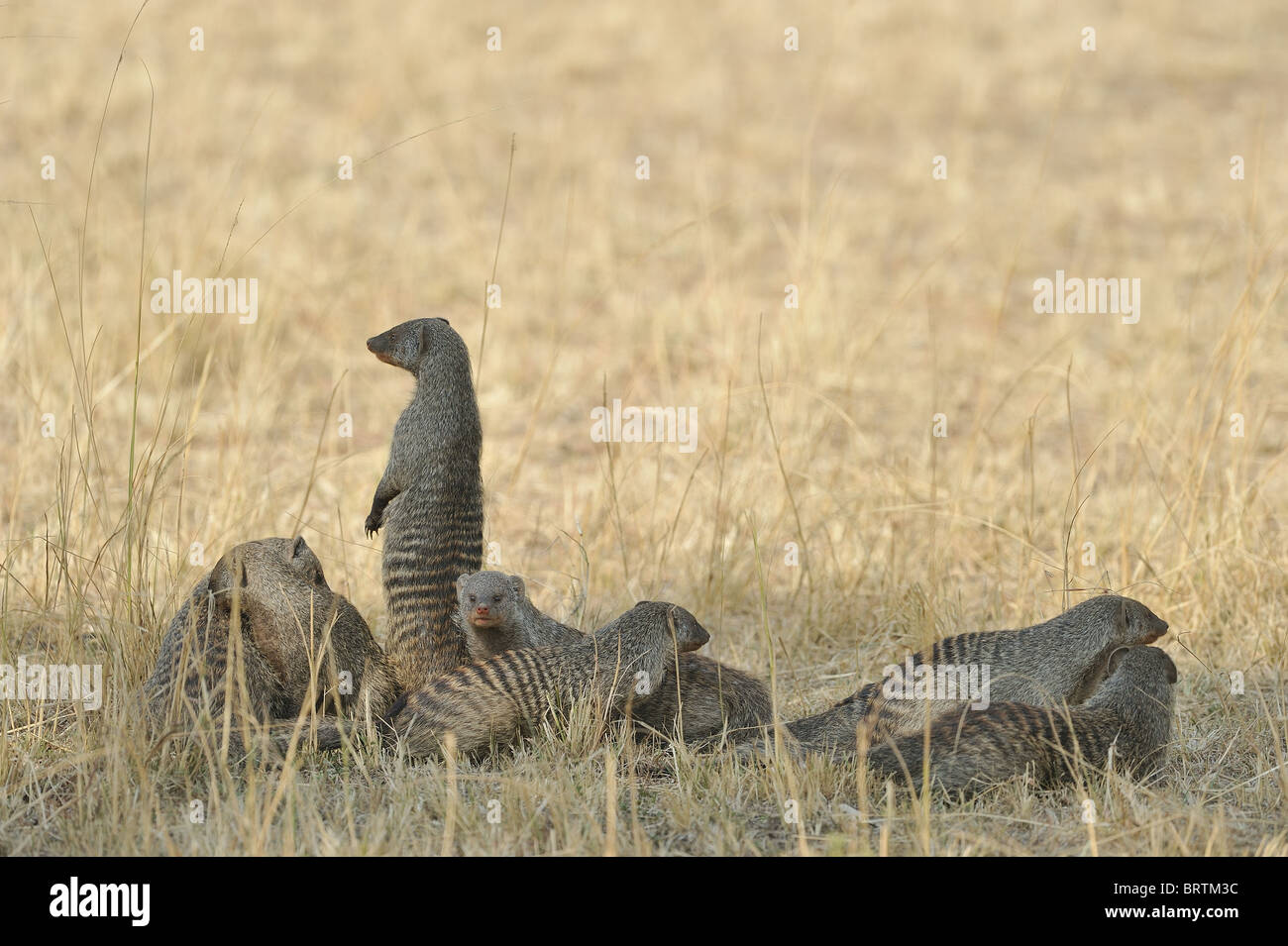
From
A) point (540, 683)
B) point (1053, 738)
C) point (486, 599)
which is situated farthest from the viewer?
point (486, 599)

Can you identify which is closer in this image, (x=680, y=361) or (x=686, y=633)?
(x=686, y=633)

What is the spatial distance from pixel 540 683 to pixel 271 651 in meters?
0.84

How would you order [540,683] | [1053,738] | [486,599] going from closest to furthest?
[1053,738], [540,683], [486,599]

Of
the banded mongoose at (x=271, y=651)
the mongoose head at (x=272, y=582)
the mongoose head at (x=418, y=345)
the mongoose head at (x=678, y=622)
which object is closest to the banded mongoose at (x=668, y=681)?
the mongoose head at (x=678, y=622)

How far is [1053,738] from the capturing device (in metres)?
4.32

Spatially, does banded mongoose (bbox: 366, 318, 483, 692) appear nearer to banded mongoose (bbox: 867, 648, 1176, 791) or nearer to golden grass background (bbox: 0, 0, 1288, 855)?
golden grass background (bbox: 0, 0, 1288, 855)

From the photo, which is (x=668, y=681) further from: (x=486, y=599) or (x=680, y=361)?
(x=680, y=361)

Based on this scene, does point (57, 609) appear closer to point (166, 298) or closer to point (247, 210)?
point (166, 298)

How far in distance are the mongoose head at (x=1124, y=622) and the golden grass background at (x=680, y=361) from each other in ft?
1.42

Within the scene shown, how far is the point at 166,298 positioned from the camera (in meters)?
8.45

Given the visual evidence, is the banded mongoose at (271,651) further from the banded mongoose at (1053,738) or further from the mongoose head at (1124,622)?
the mongoose head at (1124,622)

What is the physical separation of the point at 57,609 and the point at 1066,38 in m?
13.0

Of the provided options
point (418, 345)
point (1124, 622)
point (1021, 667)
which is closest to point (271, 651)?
point (418, 345)

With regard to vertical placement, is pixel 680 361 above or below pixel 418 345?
above
